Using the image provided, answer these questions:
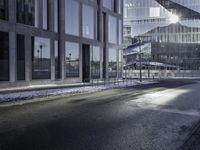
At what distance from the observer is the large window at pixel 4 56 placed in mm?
26422

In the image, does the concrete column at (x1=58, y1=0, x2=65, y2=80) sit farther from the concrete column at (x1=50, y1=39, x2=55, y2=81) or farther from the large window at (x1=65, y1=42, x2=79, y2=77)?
the concrete column at (x1=50, y1=39, x2=55, y2=81)

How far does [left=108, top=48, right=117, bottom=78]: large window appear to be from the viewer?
48.1m

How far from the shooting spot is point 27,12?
97.5 ft

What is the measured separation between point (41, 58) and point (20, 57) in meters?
3.30

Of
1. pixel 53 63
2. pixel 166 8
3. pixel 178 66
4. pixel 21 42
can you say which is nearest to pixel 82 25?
pixel 53 63

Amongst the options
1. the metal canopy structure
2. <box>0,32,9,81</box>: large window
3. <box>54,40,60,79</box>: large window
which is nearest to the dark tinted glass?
<box>0,32,9,81</box>: large window

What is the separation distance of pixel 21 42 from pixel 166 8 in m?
96.1

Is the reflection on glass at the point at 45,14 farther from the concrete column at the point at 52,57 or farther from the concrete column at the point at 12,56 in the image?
the concrete column at the point at 12,56

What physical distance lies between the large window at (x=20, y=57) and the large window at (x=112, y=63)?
830 inches

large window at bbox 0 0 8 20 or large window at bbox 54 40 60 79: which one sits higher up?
large window at bbox 0 0 8 20

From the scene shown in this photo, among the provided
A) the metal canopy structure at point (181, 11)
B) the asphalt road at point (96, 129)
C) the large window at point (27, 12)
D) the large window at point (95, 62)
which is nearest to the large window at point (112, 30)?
the large window at point (95, 62)

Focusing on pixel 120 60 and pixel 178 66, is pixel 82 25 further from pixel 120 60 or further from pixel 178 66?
pixel 178 66

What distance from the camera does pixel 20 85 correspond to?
28125 mm

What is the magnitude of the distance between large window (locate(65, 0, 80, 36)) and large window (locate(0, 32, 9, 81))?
418 inches
